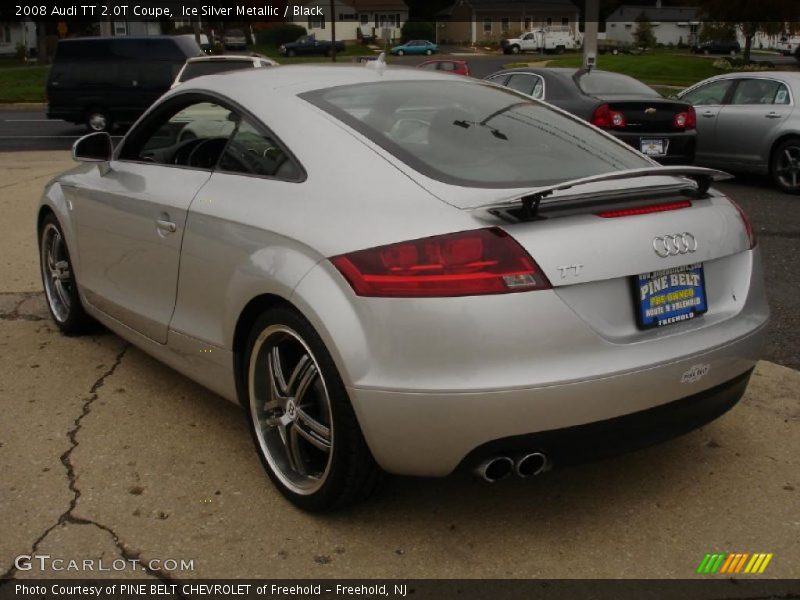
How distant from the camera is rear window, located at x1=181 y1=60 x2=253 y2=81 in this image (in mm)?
14586

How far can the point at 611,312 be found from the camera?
2924 mm

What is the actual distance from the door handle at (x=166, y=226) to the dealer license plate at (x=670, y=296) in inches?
74.8

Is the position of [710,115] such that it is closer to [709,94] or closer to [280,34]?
[709,94]

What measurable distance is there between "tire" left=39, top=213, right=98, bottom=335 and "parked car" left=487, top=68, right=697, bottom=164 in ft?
23.0

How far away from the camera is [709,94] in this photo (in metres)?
12.2

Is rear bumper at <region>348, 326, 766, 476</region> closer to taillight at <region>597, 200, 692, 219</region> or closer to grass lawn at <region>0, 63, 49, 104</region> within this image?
taillight at <region>597, 200, 692, 219</region>

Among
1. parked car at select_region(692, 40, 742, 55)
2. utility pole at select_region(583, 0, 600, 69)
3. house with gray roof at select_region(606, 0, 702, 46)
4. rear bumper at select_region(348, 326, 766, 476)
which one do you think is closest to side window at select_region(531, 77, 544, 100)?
utility pole at select_region(583, 0, 600, 69)

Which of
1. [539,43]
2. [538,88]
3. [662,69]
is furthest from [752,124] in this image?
[539,43]

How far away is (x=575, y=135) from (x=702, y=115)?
29.1 feet

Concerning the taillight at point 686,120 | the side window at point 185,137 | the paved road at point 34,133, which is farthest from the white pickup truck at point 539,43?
the side window at point 185,137

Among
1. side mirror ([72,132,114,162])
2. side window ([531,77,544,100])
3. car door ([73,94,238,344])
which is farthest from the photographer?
side window ([531,77,544,100])

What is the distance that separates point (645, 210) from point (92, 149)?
2982 mm

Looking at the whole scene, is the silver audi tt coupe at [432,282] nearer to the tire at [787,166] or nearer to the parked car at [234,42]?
the tire at [787,166]

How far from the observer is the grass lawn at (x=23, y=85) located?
1129 inches
